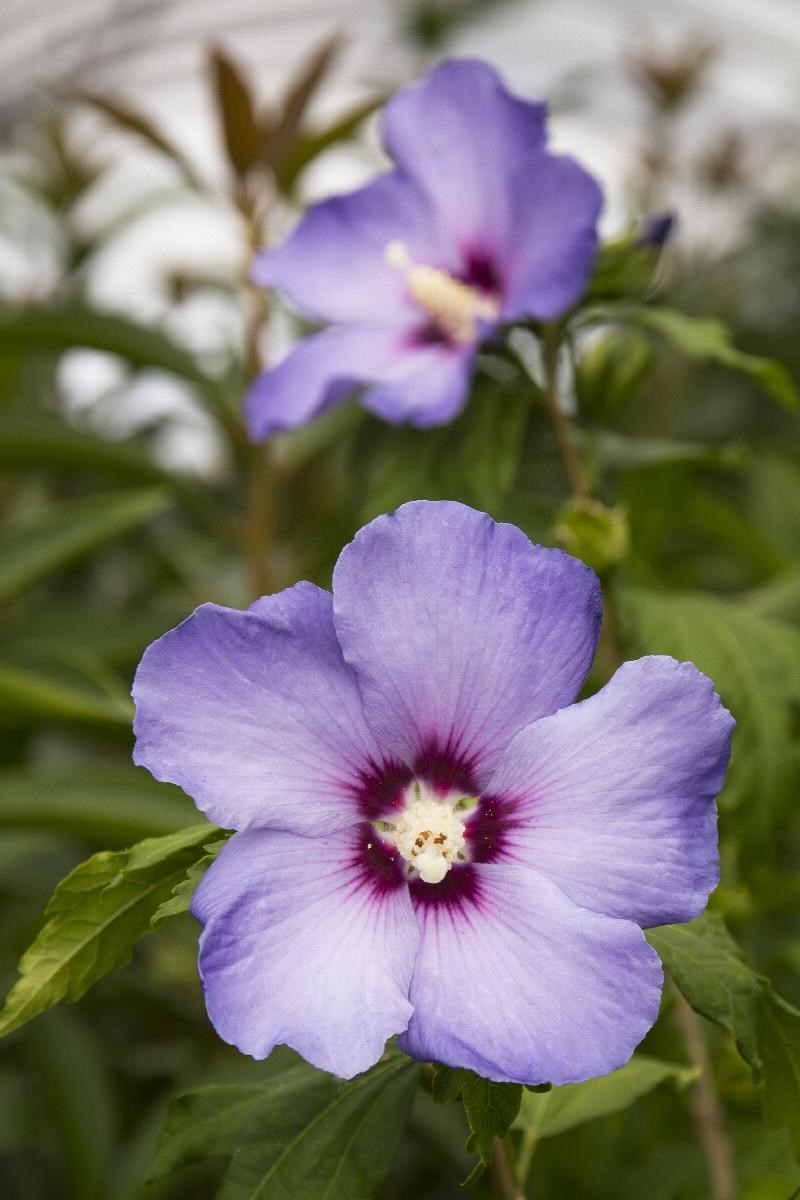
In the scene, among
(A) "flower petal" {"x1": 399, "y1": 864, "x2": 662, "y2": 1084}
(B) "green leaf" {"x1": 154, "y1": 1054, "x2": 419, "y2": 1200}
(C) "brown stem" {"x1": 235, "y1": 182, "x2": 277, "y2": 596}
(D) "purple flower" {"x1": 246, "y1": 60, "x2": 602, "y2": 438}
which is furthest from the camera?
(C) "brown stem" {"x1": 235, "y1": 182, "x2": 277, "y2": 596}

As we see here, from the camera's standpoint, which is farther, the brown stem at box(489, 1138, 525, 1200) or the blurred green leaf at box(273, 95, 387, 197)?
the blurred green leaf at box(273, 95, 387, 197)

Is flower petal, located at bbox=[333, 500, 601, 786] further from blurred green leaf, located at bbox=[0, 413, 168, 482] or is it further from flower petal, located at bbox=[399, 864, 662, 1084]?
blurred green leaf, located at bbox=[0, 413, 168, 482]

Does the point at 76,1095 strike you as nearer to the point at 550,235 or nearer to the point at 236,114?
the point at 550,235

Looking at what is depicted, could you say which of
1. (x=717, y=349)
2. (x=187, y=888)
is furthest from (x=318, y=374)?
(x=187, y=888)

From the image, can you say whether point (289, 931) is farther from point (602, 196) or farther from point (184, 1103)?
point (602, 196)

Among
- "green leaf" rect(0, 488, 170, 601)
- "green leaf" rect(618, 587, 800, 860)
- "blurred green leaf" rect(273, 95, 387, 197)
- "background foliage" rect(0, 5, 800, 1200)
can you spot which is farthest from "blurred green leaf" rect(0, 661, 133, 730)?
"blurred green leaf" rect(273, 95, 387, 197)

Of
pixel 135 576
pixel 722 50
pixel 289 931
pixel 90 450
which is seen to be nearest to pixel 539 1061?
pixel 289 931

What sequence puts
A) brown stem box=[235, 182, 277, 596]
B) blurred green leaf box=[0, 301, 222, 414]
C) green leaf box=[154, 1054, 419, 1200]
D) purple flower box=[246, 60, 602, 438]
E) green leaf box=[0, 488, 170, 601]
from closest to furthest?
green leaf box=[154, 1054, 419, 1200]
purple flower box=[246, 60, 602, 438]
green leaf box=[0, 488, 170, 601]
blurred green leaf box=[0, 301, 222, 414]
brown stem box=[235, 182, 277, 596]
